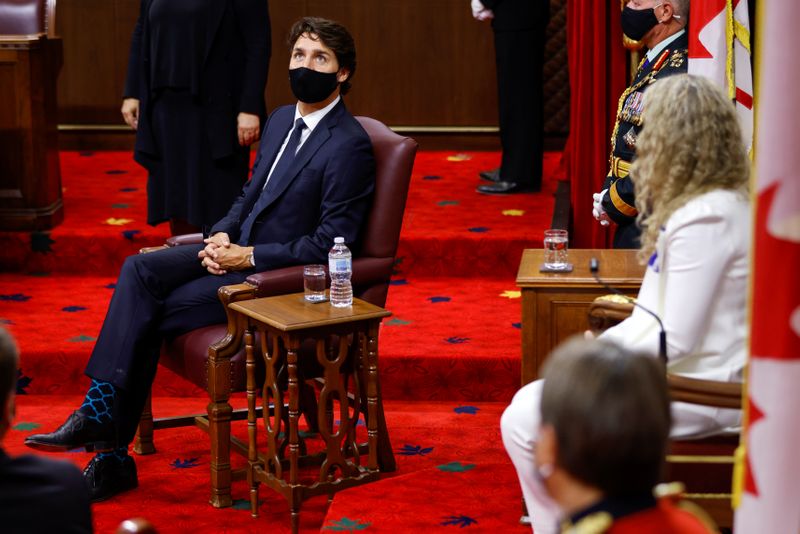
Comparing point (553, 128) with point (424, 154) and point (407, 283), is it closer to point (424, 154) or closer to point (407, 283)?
point (424, 154)

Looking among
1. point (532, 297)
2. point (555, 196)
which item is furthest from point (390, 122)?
point (532, 297)

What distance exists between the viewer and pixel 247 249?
395cm

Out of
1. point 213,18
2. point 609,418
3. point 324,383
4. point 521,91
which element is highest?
point 213,18

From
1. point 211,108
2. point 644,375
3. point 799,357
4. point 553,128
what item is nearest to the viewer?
point 644,375

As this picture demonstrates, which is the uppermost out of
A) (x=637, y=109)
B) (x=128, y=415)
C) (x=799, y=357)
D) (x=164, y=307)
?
(x=637, y=109)

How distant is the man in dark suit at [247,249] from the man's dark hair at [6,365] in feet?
6.01

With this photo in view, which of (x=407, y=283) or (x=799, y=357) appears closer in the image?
(x=799, y=357)

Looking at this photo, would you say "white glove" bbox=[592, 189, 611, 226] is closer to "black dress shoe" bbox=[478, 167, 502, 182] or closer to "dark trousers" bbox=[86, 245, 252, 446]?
"dark trousers" bbox=[86, 245, 252, 446]

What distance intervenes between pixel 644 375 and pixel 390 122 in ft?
21.5

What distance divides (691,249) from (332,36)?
175 centimetres

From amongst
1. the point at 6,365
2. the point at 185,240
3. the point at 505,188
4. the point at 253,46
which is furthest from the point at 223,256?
the point at 505,188

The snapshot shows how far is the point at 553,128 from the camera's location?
772 cm

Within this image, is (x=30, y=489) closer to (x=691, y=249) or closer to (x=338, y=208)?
(x=691, y=249)

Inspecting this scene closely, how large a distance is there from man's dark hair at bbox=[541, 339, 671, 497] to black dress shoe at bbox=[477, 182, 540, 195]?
5156 millimetres
